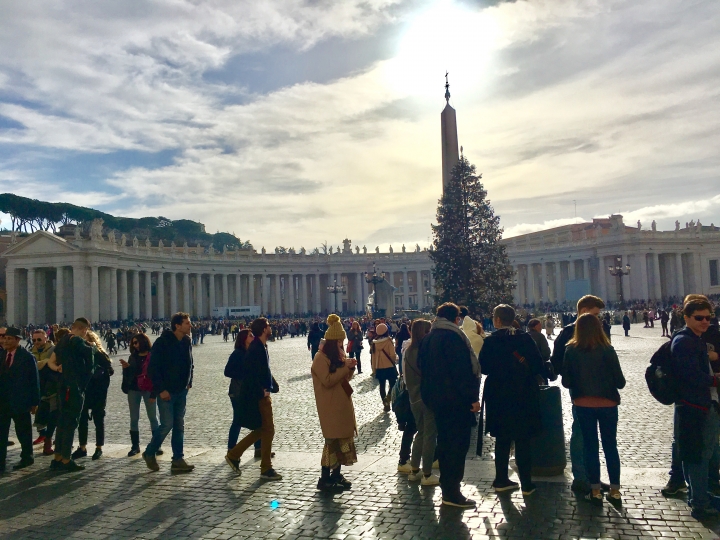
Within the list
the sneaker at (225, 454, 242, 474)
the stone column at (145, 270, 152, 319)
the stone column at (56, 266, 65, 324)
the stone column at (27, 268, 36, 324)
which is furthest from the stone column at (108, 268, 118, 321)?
the sneaker at (225, 454, 242, 474)

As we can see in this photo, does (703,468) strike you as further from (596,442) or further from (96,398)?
(96,398)

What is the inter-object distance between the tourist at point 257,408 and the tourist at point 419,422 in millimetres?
1583

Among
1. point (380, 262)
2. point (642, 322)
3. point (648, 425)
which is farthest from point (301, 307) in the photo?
point (648, 425)

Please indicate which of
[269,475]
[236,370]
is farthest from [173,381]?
[269,475]

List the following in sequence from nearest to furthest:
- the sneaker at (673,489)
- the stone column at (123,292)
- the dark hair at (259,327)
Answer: the sneaker at (673,489)
the dark hair at (259,327)
the stone column at (123,292)

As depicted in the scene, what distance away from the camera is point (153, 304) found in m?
78.6

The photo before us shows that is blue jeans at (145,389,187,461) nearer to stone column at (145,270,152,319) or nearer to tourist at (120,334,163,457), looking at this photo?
tourist at (120,334,163,457)

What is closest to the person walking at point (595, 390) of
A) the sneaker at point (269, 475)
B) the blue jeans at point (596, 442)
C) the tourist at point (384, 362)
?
the blue jeans at point (596, 442)

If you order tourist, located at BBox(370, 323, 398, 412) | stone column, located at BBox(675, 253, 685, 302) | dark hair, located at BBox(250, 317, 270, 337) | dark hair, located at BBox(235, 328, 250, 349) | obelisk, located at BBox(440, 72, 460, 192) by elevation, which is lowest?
tourist, located at BBox(370, 323, 398, 412)

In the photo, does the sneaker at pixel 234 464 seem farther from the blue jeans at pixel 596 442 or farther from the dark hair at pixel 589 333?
the dark hair at pixel 589 333

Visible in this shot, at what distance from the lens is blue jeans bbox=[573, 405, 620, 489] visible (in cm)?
562

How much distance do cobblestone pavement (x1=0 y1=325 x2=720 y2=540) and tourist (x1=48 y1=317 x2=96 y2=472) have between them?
0.89 feet

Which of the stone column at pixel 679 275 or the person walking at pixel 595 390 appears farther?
the stone column at pixel 679 275

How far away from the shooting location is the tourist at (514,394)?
5.90 m
